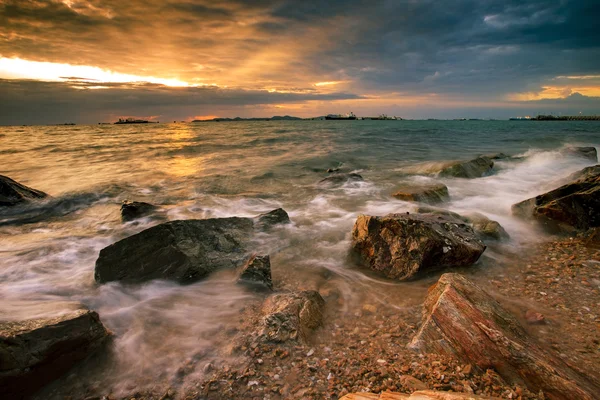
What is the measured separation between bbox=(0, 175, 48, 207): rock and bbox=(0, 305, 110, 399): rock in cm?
952

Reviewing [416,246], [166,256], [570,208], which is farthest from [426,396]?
[570,208]

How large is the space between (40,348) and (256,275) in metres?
2.79

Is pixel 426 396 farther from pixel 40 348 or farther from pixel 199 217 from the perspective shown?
pixel 199 217

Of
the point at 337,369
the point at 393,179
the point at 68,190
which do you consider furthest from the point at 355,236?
the point at 68,190

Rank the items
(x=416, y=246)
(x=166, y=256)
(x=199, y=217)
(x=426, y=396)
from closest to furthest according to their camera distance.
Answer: (x=426, y=396), (x=416, y=246), (x=166, y=256), (x=199, y=217)

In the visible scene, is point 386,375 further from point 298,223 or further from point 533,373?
point 298,223

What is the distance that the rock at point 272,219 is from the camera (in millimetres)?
7610

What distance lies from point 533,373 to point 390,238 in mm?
2913

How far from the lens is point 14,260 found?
6242mm

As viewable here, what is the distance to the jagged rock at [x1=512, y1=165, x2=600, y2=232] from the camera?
6234 mm

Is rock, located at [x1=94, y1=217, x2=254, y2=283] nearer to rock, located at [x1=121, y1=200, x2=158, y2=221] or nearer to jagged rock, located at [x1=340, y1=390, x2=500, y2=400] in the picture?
rock, located at [x1=121, y1=200, x2=158, y2=221]

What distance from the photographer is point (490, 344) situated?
2.96 metres

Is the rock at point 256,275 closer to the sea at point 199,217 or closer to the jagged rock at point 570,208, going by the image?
the sea at point 199,217

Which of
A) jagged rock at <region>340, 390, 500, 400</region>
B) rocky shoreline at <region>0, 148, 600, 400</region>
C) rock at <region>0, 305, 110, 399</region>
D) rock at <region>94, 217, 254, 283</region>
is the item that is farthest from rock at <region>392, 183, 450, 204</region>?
rock at <region>0, 305, 110, 399</region>
